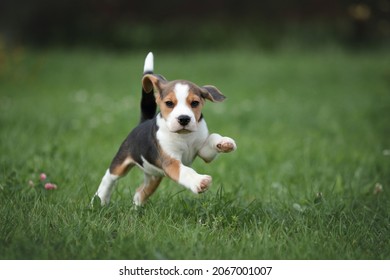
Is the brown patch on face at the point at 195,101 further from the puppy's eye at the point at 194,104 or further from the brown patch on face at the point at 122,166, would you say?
the brown patch on face at the point at 122,166

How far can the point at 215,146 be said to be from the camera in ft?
12.6

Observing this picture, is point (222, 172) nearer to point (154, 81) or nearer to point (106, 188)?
point (106, 188)

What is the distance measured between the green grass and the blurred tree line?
4.92 m

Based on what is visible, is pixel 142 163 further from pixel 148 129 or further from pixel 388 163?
pixel 388 163

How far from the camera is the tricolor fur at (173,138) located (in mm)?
3660

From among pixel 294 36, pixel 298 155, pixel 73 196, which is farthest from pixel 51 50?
pixel 73 196

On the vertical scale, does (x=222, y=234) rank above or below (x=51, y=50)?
above

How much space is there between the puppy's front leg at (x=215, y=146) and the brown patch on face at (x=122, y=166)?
0.54 meters

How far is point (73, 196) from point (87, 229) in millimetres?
928

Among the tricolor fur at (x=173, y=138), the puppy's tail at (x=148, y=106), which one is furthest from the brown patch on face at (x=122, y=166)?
the puppy's tail at (x=148, y=106)

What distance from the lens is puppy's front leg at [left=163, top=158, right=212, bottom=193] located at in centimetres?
355

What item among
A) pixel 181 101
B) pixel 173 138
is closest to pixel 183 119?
pixel 181 101

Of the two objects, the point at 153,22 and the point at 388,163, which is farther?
the point at 153,22
